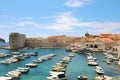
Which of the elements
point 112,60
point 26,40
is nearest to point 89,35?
point 26,40

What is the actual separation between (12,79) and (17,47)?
9406cm

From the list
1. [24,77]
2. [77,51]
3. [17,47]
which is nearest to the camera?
[24,77]

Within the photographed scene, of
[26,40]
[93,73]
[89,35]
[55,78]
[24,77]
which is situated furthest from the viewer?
[89,35]

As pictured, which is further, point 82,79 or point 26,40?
point 26,40

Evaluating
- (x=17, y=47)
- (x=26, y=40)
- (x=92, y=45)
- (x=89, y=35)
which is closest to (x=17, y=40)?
(x=17, y=47)

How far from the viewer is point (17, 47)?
13762 cm

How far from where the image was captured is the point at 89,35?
184 m

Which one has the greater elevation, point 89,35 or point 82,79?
point 89,35

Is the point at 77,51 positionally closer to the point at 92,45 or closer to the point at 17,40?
the point at 92,45

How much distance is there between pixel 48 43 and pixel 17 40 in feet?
100

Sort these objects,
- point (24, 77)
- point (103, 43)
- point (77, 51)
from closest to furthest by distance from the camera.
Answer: point (24, 77) → point (77, 51) → point (103, 43)

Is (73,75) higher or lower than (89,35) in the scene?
lower

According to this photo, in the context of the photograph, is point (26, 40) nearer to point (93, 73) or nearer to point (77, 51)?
point (77, 51)

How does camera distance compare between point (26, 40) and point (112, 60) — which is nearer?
point (112, 60)
